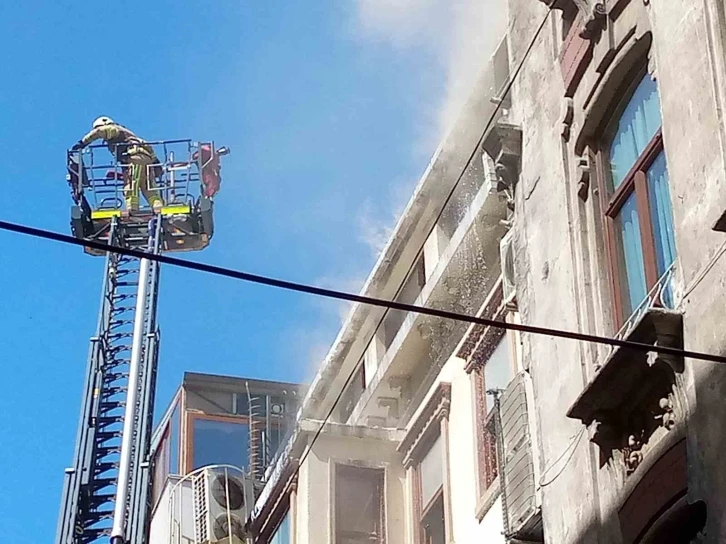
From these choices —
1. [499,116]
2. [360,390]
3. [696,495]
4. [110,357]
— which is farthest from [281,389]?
[696,495]

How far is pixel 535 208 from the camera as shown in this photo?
44.1ft

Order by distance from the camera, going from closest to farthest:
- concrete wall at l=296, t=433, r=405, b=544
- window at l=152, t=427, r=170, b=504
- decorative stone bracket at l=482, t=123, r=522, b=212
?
decorative stone bracket at l=482, t=123, r=522, b=212 < concrete wall at l=296, t=433, r=405, b=544 < window at l=152, t=427, r=170, b=504

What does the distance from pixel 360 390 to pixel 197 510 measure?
21.1 ft

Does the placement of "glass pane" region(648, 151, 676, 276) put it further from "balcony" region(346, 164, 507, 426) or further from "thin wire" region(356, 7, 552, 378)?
"balcony" region(346, 164, 507, 426)

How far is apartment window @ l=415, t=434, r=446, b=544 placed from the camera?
19.6 metres

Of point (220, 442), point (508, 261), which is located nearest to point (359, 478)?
point (508, 261)

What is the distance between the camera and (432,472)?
20062 millimetres

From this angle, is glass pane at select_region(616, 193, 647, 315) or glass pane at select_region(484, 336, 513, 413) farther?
glass pane at select_region(484, 336, 513, 413)

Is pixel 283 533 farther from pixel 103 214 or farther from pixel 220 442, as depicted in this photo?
pixel 103 214

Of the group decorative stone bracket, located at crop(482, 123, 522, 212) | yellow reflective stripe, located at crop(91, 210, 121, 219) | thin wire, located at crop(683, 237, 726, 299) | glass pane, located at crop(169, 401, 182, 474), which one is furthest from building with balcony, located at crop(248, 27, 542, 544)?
yellow reflective stripe, located at crop(91, 210, 121, 219)

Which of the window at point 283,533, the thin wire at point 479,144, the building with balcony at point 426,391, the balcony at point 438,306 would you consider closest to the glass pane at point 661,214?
the thin wire at point 479,144

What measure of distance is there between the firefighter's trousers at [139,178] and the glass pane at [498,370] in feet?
76.3

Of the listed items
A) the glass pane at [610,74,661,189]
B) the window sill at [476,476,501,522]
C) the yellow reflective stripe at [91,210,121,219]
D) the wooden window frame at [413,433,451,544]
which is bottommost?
the window sill at [476,476,501,522]

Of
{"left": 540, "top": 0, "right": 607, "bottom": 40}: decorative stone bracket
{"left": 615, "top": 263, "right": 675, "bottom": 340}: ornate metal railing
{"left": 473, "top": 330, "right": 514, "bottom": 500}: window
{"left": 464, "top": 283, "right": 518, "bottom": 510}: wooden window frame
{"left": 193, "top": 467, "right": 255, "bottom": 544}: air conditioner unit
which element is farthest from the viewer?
{"left": 193, "top": 467, "right": 255, "bottom": 544}: air conditioner unit
